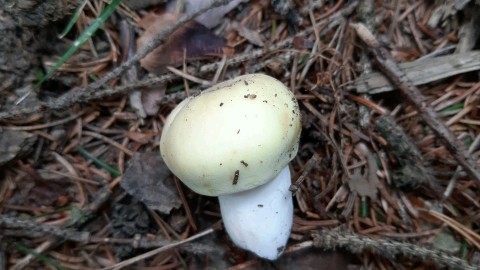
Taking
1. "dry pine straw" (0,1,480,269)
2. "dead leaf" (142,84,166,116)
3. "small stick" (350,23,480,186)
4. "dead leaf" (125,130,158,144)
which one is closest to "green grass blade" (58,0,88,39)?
"dry pine straw" (0,1,480,269)

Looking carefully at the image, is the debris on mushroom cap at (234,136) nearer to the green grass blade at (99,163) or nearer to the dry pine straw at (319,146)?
the dry pine straw at (319,146)

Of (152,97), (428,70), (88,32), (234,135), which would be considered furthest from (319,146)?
(88,32)

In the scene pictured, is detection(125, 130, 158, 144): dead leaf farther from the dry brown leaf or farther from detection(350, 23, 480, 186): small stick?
detection(350, 23, 480, 186): small stick

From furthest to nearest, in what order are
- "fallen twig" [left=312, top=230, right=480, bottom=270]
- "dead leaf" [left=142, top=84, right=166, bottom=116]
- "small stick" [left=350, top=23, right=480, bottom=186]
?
1. "dead leaf" [left=142, top=84, right=166, bottom=116]
2. "small stick" [left=350, top=23, right=480, bottom=186]
3. "fallen twig" [left=312, top=230, right=480, bottom=270]

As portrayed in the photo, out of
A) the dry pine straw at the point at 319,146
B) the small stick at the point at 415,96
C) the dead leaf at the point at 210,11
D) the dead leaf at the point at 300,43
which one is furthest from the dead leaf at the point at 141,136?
the small stick at the point at 415,96

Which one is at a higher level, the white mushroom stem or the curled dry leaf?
the curled dry leaf

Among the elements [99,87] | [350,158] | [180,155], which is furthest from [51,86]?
[350,158]

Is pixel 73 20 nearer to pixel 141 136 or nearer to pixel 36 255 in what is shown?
pixel 141 136
